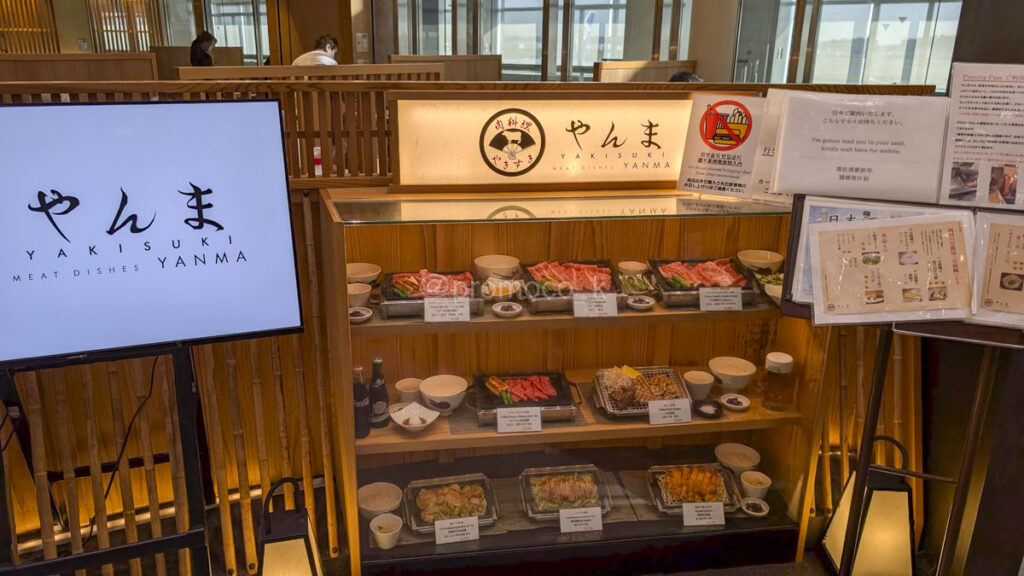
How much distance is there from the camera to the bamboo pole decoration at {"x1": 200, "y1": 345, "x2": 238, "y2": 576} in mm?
2486

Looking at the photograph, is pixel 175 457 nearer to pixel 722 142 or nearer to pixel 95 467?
pixel 95 467

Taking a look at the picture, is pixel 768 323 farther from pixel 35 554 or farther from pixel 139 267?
pixel 35 554

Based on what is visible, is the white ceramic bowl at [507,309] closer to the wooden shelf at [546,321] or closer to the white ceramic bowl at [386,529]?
the wooden shelf at [546,321]

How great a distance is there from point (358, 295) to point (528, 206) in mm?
618

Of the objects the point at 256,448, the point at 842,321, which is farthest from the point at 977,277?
the point at 256,448

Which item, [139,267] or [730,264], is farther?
[730,264]

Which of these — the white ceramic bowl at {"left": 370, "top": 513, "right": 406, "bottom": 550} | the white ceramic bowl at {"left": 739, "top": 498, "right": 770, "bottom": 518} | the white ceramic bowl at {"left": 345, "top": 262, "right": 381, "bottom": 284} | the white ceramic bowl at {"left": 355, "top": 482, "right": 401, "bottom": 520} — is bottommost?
the white ceramic bowl at {"left": 739, "top": 498, "right": 770, "bottom": 518}

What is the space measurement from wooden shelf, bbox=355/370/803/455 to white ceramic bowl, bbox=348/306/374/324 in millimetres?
410

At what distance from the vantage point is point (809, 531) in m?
2.84

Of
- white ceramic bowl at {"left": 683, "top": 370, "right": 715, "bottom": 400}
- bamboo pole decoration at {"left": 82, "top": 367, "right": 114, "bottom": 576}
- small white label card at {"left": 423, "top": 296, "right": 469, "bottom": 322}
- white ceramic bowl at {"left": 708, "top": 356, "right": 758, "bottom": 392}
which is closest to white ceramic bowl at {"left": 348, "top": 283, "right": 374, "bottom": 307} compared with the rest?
small white label card at {"left": 423, "top": 296, "right": 469, "bottom": 322}

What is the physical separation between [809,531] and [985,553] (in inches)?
27.8

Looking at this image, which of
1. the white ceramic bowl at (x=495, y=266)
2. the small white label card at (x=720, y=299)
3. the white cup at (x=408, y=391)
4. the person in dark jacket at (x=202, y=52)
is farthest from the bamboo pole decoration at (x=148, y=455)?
the person in dark jacket at (x=202, y=52)

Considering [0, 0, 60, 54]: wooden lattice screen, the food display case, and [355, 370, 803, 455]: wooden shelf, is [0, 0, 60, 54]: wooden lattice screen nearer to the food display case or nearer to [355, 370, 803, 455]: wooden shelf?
the food display case

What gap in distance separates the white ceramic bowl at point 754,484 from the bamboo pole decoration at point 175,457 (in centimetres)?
205
